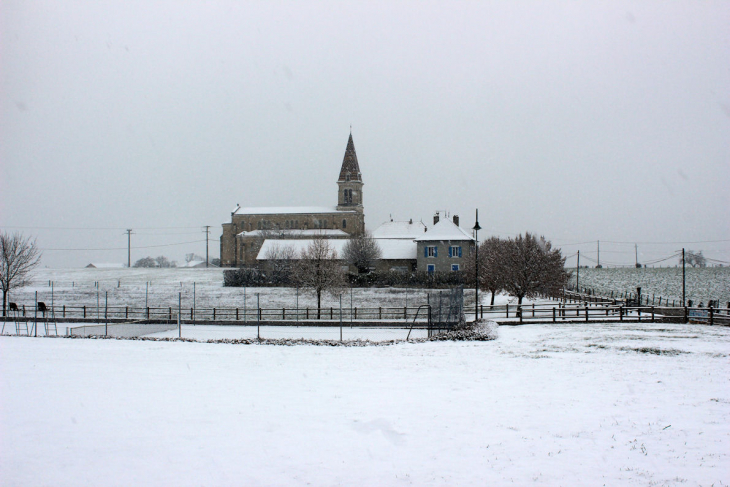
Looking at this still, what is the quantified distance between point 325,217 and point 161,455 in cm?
9794

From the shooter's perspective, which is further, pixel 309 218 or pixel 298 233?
pixel 309 218

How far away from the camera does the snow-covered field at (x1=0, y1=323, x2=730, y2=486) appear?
6.72 metres

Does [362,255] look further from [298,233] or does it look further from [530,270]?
[530,270]

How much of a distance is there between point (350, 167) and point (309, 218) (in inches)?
524

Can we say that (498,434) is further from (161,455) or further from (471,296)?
(471,296)

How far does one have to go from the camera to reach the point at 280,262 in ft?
212

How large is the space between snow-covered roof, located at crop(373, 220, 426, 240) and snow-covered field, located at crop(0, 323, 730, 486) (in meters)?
76.4

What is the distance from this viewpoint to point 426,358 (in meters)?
15.8

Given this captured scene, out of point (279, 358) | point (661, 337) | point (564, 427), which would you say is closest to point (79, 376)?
point (279, 358)

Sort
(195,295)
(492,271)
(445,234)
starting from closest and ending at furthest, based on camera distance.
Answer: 1. (492,271)
2. (195,295)
3. (445,234)

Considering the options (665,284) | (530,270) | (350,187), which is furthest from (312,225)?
(530,270)

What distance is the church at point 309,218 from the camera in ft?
341

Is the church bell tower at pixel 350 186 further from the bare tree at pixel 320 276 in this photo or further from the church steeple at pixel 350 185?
the bare tree at pixel 320 276

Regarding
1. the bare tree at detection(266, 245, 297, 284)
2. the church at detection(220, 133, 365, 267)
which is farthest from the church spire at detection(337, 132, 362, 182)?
the bare tree at detection(266, 245, 297, 284)
